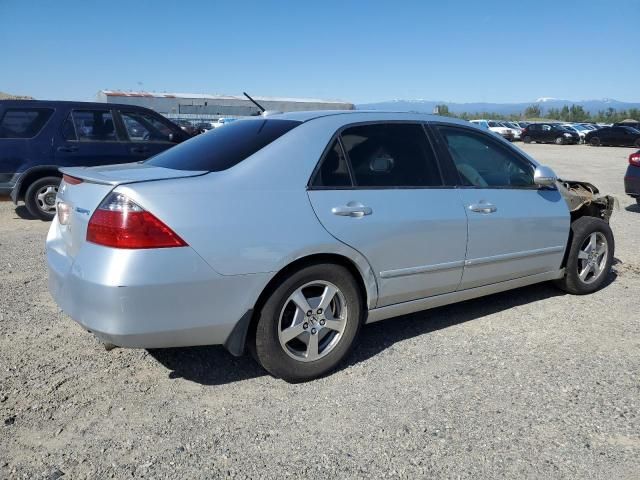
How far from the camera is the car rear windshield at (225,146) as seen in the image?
333 centimetres

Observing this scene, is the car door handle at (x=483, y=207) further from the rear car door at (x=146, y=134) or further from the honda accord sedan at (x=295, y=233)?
the rear car door at (x=146, y=134)

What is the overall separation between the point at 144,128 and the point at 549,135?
3776cm

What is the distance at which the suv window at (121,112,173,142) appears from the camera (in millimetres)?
8852

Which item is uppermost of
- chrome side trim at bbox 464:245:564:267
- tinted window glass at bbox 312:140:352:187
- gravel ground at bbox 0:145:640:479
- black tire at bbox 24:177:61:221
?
tinted window glass at bbox 312:140:352:187

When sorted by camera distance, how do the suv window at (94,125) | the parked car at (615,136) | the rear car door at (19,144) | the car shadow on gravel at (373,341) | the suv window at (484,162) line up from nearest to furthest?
the car shadow on gravel at (373,341)
the suv window at (484,162)
the rear car door at (19,144)
the suv window at (94,125)
the parked car at (615,136)

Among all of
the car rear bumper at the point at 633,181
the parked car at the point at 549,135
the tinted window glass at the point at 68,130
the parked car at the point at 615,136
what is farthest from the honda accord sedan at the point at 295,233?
the parked car at the point at 549,135

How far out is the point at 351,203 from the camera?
3395 millimetres

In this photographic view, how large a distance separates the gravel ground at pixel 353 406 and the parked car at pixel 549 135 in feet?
129

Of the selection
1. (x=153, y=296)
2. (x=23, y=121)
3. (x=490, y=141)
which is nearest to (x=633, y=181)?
(x=490, y=141)

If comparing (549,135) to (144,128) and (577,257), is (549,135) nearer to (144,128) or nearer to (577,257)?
(144,128)

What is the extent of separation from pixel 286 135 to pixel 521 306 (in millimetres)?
2683

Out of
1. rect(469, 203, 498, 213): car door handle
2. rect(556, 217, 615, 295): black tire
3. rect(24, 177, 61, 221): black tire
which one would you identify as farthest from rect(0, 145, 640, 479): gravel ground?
rect(24, 177, 61, 221): black tire

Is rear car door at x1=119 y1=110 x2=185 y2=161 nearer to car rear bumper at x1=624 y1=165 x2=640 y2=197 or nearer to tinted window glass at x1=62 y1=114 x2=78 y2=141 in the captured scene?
tinted window glass at x1=62 y1=114 x2=78 y2=141

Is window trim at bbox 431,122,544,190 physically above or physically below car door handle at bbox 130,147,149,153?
above
